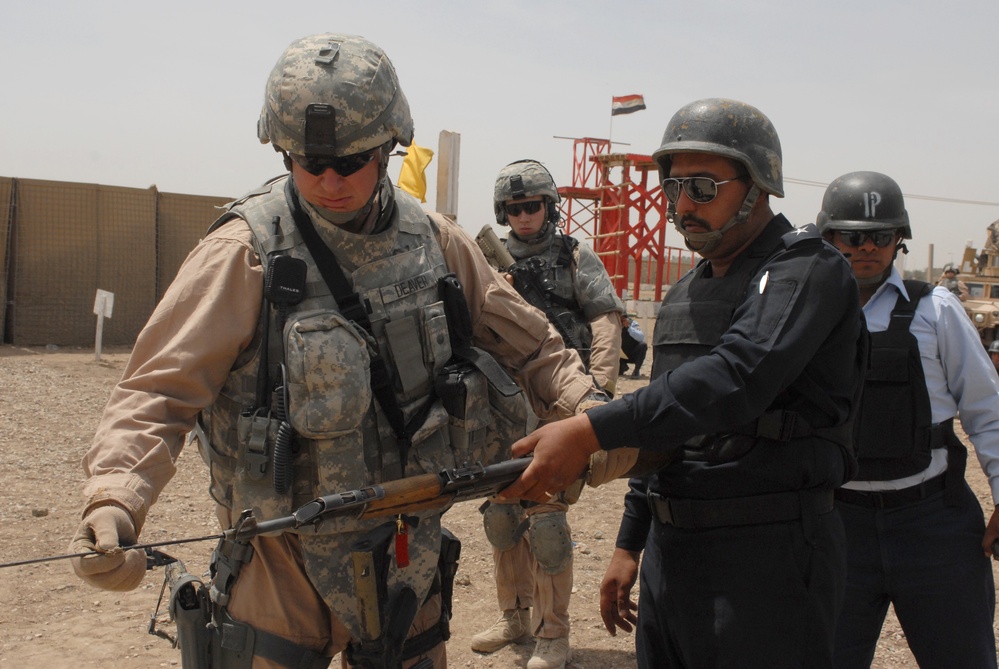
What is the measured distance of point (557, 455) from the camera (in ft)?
7.89

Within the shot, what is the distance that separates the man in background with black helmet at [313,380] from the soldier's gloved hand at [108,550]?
0.09 meters

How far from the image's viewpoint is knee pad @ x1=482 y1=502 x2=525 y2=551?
15.4 feet

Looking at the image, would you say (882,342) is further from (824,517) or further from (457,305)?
(457,305)

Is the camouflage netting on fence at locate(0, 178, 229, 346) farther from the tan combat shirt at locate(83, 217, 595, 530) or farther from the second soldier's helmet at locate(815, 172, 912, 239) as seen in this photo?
the tan combat shirt at locate(83, 217, 595, 530)

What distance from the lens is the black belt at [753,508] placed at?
241 cm

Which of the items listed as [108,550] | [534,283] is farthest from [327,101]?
[534,283]

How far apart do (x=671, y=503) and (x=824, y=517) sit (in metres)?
0.40

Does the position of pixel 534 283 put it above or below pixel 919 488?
above

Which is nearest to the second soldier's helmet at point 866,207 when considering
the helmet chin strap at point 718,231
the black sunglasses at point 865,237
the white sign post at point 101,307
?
the black sunglasses at point 865,237

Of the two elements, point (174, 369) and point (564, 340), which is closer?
point (174, 369)

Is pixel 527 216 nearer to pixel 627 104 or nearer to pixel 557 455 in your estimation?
pixel 557 455

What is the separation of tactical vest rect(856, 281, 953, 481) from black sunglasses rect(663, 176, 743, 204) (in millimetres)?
1162

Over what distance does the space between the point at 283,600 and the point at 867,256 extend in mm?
2510

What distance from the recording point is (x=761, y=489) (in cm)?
243
